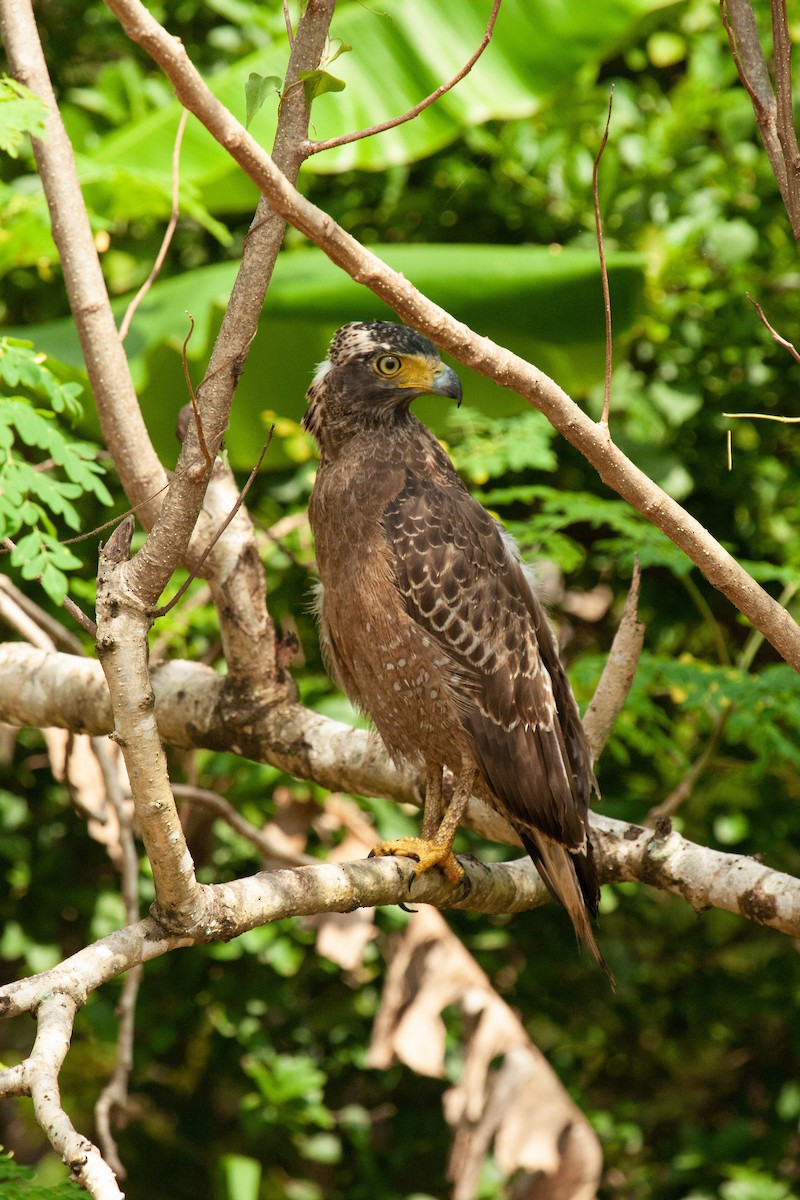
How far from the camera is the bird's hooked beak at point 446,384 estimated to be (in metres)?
3.56

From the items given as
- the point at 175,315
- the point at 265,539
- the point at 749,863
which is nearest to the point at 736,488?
the point at 265,539

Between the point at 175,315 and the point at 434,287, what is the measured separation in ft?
3.36

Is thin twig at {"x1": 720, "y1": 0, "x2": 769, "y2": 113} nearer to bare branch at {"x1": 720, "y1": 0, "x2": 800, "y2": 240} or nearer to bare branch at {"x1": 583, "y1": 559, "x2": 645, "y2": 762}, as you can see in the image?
bare branch at {"x1": 720, "y1": 0, "x2": 800, "y2": 240}

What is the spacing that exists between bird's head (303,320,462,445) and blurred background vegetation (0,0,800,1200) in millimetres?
1165

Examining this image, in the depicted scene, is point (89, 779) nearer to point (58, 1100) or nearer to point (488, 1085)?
point (488, 1085)

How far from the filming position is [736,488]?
5.84 metres

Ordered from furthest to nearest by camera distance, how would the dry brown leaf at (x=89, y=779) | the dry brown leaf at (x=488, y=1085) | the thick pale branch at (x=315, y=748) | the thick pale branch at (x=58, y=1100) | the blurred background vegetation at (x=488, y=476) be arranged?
the blurred background vegetation at (x=488, y=476)
the dry brown leaf at (x=89, y=779)
the dry brown leaf at (x=488, y=1085)
the thick pale branch at (x=315, y=748)
the thick pale branch at (x=58, y=1100)

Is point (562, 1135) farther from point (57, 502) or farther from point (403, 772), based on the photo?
point (57, 502)

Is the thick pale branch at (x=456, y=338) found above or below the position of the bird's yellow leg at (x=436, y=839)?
above

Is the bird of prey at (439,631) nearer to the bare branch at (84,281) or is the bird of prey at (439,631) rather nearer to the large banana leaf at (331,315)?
the bare branch at (84,281)

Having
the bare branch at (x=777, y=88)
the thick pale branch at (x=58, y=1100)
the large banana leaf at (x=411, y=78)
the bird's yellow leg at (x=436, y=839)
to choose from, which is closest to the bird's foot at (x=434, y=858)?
the bird's yellow leg at (x=436, y=839)

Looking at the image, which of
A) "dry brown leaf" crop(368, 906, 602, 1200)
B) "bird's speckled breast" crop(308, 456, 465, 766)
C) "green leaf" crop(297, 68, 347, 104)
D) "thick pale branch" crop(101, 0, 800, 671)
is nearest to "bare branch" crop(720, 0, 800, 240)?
"thick pale branch" crop(101, 0, 800, 671)

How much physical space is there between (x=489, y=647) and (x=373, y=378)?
34.4 inches

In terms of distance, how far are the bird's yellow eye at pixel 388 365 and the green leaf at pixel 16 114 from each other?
3.63ft
